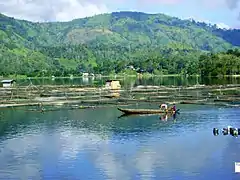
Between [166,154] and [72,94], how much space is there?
47134mm

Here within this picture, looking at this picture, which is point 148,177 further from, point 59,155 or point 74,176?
point 59,155

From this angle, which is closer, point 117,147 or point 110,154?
point 110,154

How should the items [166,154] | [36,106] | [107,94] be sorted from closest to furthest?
[166,154], [36,106], [107,94]

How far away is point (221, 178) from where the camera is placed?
2438 centimetres

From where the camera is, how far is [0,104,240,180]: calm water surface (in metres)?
26.0

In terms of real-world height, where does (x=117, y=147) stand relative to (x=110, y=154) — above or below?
above

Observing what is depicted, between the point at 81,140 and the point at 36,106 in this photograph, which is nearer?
the point at 81,140

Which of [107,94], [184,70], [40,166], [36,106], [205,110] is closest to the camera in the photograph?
[40,166]

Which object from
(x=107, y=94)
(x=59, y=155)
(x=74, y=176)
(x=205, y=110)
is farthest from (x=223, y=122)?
(x=107, y=94)

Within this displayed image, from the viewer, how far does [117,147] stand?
32594mm

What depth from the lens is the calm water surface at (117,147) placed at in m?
26.0

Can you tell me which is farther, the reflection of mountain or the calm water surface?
the reflection of mountain

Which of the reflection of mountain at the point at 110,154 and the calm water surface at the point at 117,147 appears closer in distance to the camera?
the calm water surface at the point at 117,147

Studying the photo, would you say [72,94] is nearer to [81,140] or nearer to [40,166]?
[81,140]
